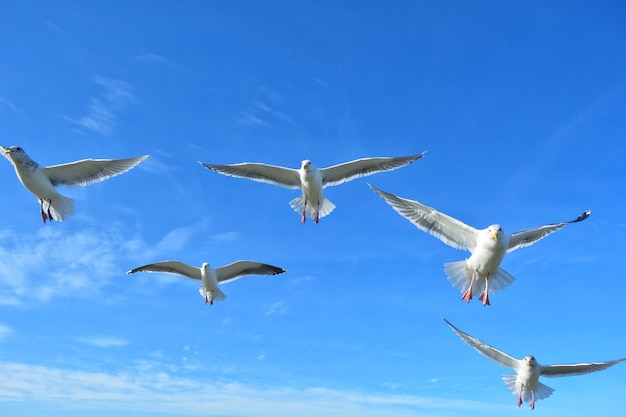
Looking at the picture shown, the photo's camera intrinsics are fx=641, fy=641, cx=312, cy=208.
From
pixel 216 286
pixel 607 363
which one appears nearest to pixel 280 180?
pixel 216 286

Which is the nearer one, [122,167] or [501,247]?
[501,247]

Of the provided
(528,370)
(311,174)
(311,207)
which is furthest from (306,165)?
(528,370)

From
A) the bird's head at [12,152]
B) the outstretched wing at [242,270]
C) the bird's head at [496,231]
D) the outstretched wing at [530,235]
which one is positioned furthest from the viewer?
the outstretched wing at [242,270]

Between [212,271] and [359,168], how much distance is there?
4392mm

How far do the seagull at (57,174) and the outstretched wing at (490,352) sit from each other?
27.6 feet

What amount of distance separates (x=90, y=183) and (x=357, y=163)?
6019mm

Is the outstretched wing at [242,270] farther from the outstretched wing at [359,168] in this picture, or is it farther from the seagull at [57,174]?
the seagull at [57,174]

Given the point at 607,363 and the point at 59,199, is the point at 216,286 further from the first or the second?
the point at 607,363

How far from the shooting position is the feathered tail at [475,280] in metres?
12.3

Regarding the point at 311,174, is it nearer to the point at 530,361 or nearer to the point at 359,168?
the point at 359,168

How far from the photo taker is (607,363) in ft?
46.8

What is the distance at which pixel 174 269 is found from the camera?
16031mm

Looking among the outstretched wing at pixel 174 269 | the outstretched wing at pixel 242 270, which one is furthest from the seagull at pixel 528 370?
the outstretched wing at pixel 174 269

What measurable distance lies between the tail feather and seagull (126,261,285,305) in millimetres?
2277
